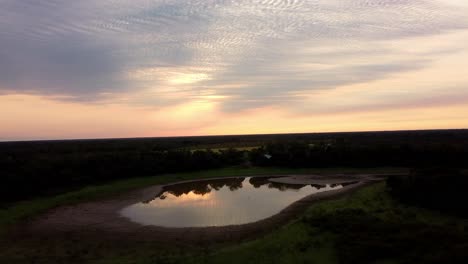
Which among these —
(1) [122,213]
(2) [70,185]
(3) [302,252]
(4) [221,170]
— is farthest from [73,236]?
(4) [221,170]

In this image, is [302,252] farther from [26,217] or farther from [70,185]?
[70,185]

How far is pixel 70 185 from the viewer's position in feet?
137

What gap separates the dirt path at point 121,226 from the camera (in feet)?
67.8

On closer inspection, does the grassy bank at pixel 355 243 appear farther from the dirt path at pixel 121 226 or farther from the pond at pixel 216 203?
the pond at pixel 216 203

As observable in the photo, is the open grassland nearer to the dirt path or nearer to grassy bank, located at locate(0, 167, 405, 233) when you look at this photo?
the dirt path

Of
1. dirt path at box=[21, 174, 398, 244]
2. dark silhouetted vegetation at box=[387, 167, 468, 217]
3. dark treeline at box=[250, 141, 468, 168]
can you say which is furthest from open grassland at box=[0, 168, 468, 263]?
dark treeline at box=[250, 141, 468, 168]

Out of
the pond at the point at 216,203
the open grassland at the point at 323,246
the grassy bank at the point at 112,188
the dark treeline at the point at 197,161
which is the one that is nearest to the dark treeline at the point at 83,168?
the dark treeline at the point at 197,161

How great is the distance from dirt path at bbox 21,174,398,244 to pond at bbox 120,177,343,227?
120 cm

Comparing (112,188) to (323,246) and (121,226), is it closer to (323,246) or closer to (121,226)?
(121,226)

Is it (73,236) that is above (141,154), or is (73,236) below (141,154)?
below

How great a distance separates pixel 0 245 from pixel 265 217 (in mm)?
14994

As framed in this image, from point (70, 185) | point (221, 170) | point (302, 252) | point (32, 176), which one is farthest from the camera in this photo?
point (221, 170)

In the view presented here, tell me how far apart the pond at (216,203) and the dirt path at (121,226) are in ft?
3.94

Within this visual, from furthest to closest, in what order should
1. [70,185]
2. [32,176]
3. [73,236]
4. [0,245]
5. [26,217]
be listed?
1. [70,185]
2. [32,176]
3. [26,217]
4. [73,236]
5. [0,245]
